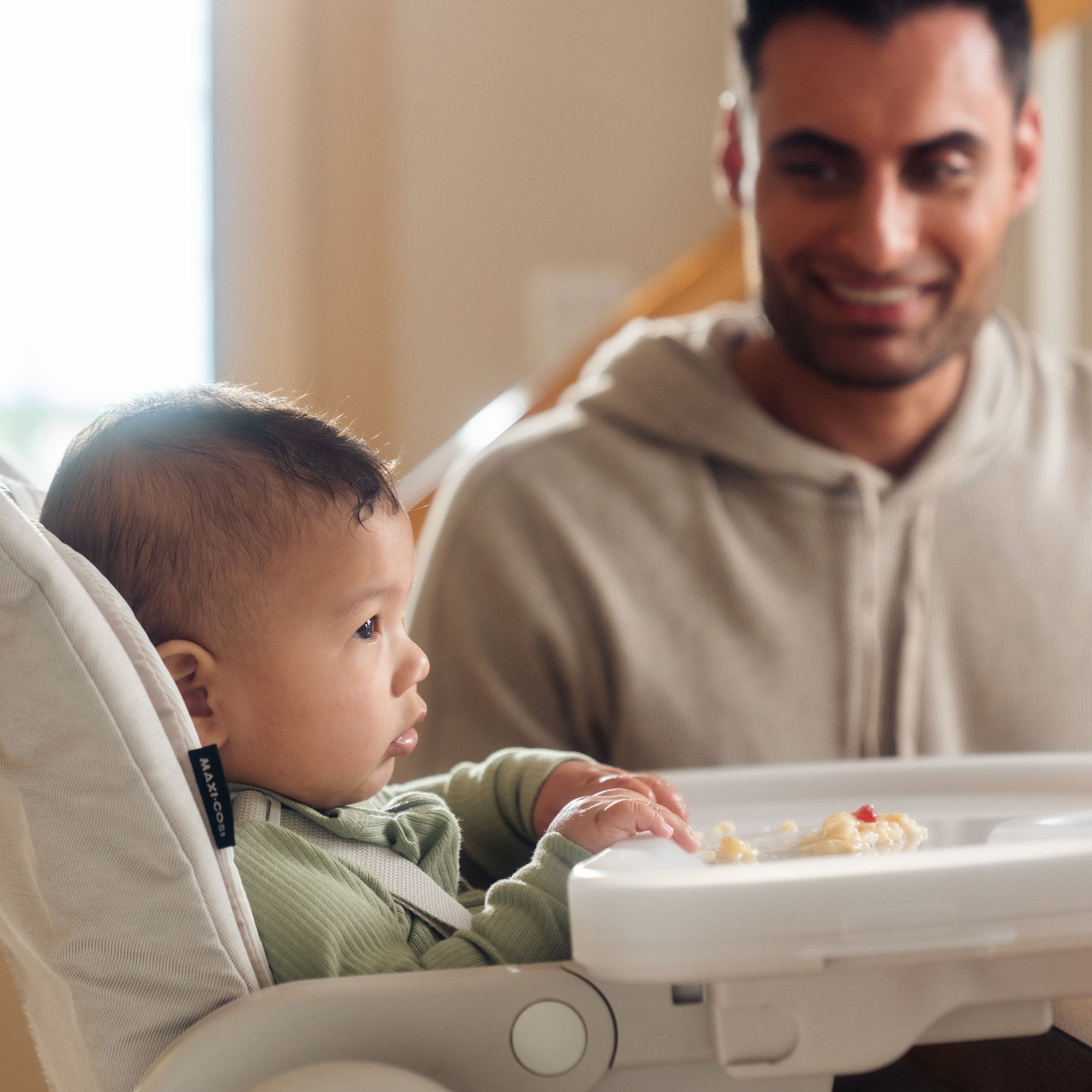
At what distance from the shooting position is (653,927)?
378mm

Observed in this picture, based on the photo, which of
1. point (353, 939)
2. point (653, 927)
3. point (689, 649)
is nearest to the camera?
point (653, 927)

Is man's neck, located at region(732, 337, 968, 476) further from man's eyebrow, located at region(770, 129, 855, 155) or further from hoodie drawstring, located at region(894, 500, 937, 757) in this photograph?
man's eyebrow, located at region(770, 129, 855, 155)

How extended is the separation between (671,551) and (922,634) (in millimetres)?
236

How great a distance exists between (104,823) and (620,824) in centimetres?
19

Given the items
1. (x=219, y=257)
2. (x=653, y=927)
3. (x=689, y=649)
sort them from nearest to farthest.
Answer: (x=653, y=927) → (x=689, y=649) → (x=219, y=257)

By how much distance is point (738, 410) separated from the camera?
119 centimetres

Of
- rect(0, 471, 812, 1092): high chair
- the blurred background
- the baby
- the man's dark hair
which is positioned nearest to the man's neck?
the man's dark hair

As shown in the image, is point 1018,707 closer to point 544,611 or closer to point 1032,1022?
point 544,611

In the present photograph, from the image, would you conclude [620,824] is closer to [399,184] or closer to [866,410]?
[866,410]

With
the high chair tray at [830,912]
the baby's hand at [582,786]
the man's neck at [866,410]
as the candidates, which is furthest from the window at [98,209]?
the high chair tray at [830,912]

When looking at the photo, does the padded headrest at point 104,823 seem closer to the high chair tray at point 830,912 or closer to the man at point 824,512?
the high chair tray at point 830,912

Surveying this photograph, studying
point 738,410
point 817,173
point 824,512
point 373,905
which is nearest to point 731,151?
point 817,173

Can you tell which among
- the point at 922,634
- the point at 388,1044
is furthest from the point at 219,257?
the point at 388,1044

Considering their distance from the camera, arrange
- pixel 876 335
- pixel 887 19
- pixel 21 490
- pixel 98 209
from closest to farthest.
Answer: pixel 21 490 < pixel 887 19 < pixel 876 335 < pixel 98 209
